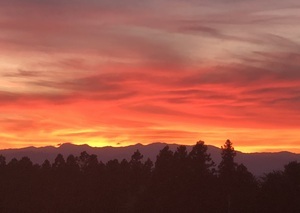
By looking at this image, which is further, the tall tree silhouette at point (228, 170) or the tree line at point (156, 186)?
the tall tree silhouette at point (228, 170)

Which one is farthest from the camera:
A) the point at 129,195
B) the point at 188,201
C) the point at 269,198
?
the point at 129,195

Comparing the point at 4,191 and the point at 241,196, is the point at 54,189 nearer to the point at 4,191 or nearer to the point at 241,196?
the point at 4,191

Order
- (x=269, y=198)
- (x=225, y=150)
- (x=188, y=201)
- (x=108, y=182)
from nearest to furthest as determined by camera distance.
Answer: (x=269, y=198), (x=188, y=201), (x=225, y=150), (x=108, y=182)

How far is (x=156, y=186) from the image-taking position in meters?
112

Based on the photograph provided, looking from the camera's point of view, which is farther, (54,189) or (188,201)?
(54,189)

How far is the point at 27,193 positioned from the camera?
469 feet

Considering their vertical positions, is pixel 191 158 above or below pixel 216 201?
above

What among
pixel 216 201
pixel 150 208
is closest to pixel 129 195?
pixel 150 208

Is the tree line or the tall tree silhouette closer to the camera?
the tree line

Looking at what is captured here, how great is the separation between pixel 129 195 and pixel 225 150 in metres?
23.3

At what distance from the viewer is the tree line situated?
334 feet

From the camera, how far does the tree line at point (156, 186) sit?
102m

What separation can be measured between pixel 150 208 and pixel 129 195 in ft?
60.1

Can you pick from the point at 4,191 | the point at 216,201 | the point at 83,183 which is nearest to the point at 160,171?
the point at 216,201
